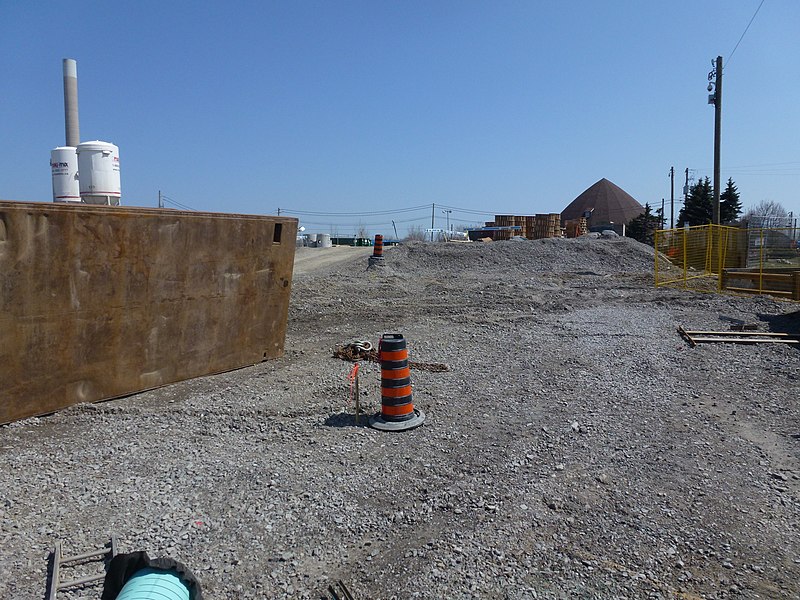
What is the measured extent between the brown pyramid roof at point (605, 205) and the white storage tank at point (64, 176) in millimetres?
80841

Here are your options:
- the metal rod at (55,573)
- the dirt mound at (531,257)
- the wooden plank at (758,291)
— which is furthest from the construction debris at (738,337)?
the dirt mound at (531,257)

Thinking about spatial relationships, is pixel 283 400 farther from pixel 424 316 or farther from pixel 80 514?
pixel 424 316

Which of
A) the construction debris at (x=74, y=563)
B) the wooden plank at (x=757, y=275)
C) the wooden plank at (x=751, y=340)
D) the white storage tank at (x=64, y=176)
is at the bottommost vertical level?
the construction debris at (x=74, y=563)

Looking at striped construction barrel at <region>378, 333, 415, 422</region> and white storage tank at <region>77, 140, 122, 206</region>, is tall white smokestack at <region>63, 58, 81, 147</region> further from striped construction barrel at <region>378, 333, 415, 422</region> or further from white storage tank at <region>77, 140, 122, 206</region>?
striped construction barrel at <region>378, 333, 415, 422</region>

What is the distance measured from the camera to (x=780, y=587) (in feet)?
12.7

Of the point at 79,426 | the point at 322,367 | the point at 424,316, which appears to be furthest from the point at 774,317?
the point at 79,426

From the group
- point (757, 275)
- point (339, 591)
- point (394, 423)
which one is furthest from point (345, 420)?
point (757, 275)

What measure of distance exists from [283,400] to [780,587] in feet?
17.3

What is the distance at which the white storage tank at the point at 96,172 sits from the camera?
7867 mm

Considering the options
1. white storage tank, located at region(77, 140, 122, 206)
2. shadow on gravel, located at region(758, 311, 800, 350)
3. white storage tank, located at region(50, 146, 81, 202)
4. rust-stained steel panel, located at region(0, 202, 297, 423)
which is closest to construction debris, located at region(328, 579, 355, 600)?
rust-stained steel panel, located at region(0, 202, 297, 423)

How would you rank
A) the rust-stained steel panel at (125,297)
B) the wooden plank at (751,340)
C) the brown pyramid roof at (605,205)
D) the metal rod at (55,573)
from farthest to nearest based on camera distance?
the brown pyramid roof at (605,205), the wooden plank at (751,340), the rust-stained steel panel at (125,297), the metal rod at (55,573)

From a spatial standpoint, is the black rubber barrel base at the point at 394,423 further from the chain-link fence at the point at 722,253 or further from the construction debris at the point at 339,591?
the chain-link fence at the point at 722,253

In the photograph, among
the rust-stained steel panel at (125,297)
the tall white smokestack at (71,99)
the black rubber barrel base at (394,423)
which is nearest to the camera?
the rust-stained steel panel at (125,297)

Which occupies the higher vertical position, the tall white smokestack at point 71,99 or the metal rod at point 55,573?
the tall white smokestack at point 71,99
